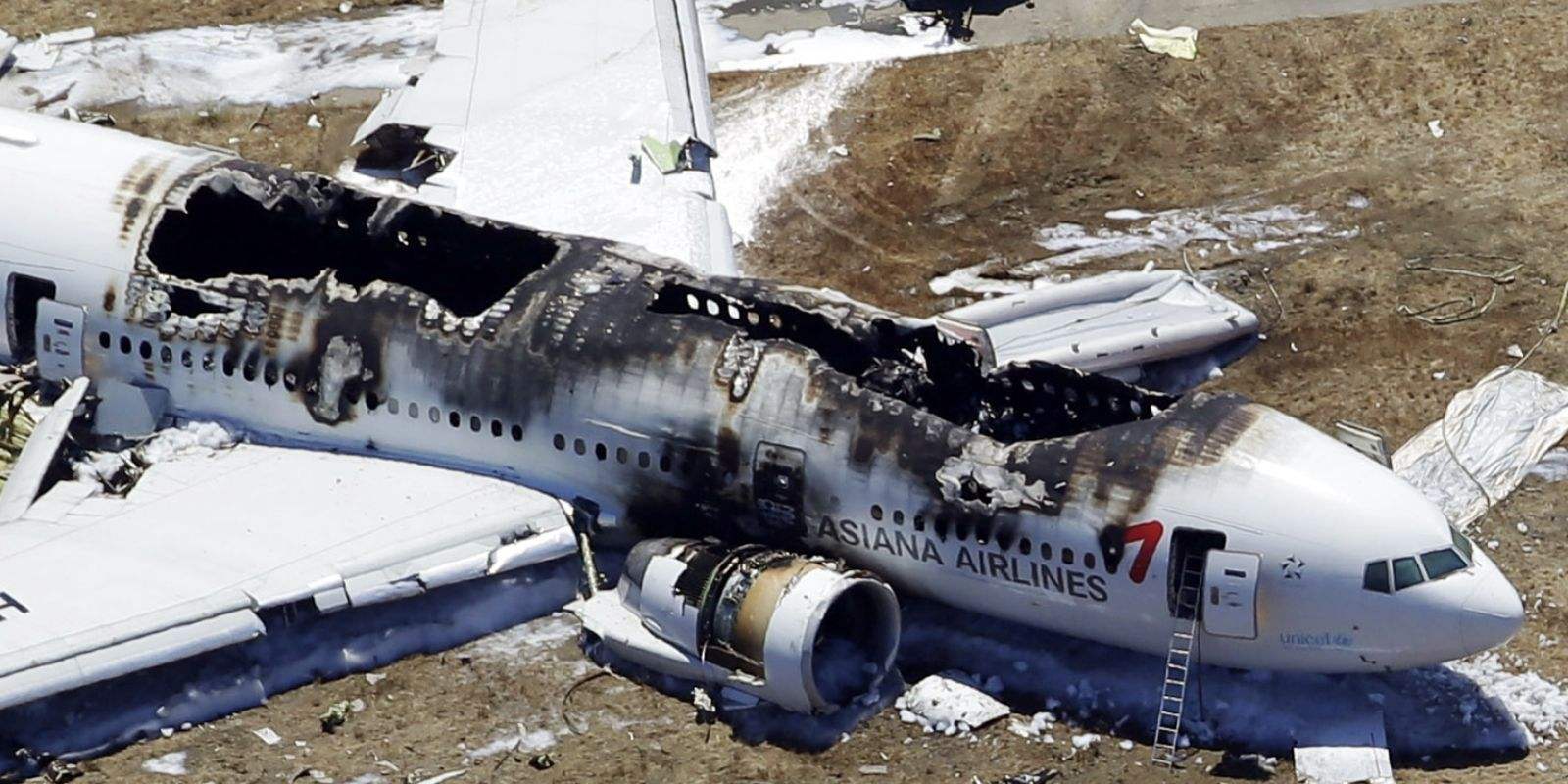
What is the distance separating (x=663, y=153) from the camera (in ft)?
140

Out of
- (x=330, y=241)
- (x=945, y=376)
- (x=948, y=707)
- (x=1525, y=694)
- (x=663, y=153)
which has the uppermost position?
(x=663, y=153)

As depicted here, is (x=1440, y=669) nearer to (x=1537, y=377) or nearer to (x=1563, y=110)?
(x=1537, y=377)

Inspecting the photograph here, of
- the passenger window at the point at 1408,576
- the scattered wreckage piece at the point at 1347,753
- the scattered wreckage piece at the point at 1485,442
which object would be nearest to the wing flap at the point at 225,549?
the scattered wreckage piece at the point at 1347,753

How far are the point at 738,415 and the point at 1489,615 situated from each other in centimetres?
1133

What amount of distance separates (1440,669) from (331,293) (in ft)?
60.8

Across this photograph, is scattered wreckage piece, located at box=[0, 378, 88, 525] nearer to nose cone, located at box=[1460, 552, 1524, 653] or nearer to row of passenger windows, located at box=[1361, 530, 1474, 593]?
row of passenger windows, located at box=[1361, 530, 1474, 593]

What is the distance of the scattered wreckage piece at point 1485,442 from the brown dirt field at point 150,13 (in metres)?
25.0

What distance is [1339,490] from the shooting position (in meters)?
31.6

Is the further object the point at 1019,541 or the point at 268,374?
the point at 268,374

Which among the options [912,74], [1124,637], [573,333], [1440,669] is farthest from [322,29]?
[1440,669]

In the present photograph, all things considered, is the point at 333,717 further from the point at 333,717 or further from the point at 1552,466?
the point at 1552,466

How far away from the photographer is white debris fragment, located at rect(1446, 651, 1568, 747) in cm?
3238

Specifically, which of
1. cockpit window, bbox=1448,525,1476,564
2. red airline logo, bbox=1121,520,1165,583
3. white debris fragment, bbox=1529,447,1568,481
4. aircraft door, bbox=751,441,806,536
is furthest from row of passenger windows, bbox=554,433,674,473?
white debris fragment, bbox=1529,447,1568,481

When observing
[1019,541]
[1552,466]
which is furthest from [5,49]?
[1552,466]
